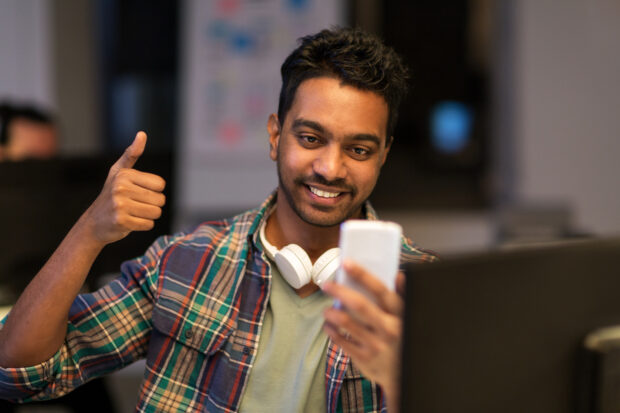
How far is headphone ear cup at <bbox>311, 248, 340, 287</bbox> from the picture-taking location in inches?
45.7

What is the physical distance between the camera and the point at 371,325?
760mm

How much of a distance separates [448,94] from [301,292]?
265cm

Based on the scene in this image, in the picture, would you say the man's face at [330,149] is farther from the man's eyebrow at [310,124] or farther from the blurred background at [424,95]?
the blurred background at [424,95]

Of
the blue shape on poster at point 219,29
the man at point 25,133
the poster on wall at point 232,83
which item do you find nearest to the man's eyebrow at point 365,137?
the man at point 25,133

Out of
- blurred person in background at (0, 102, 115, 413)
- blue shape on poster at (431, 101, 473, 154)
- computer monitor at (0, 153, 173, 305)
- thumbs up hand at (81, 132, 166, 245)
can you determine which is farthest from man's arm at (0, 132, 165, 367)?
blue shape on poster at (431, 101, 473, 154)

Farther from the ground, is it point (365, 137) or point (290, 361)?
point (365, 137)

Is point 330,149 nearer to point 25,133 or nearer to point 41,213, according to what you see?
point 41,213

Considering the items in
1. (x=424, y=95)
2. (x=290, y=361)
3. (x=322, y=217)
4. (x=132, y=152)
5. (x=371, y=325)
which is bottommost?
(x=290, y=361)

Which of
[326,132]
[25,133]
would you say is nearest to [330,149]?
[326,132]

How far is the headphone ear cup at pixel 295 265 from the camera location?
3.84 feet

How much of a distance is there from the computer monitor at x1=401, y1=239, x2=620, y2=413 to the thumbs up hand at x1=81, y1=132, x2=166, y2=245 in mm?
551

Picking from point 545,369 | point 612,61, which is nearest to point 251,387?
point 545,369

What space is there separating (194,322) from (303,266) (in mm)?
227

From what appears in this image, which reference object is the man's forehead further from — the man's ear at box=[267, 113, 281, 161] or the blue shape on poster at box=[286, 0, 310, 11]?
the blue shape on poster at box=[286, 0, 310, 11]
